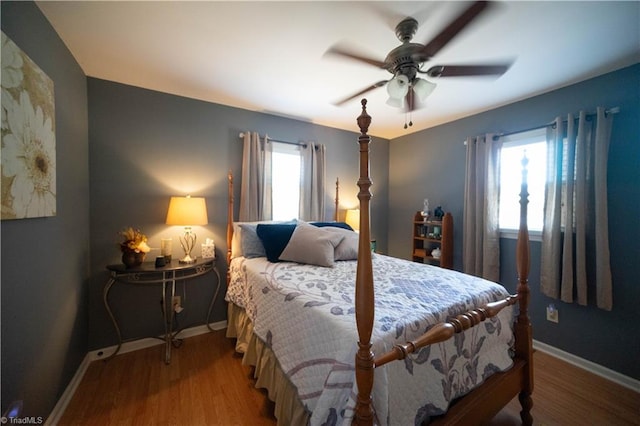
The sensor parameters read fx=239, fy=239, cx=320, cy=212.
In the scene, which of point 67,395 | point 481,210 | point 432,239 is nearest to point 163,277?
point 67,395

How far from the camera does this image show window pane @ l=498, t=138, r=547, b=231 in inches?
93.0

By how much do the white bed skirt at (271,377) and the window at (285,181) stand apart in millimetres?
1293

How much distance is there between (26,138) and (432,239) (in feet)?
11.9

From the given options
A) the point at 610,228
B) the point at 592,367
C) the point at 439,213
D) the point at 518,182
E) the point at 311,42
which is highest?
the point at 311,42

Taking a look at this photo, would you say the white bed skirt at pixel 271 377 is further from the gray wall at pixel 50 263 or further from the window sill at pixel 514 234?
the window sill at pixel 514 234

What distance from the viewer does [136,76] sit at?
212 cm

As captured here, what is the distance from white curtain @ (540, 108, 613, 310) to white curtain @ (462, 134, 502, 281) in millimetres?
433

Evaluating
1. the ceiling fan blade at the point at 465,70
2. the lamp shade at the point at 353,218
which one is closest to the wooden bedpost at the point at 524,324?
the ceiling fan blade at the point at 465,70

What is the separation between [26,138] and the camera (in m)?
1.17

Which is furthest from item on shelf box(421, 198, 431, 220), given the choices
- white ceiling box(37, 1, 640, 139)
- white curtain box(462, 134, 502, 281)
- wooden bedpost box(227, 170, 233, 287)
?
wooden bedpost box(227, 170, 233, 287)

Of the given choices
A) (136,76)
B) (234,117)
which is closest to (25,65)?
(136,76)

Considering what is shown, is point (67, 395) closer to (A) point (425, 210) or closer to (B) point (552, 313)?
(A) point (425, 210)

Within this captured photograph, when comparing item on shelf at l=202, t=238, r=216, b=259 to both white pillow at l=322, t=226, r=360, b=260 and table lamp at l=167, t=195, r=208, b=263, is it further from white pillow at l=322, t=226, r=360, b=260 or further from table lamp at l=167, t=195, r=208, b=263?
white pillow at l=322, t=226, r=360, b=260

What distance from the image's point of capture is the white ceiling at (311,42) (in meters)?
1.40
